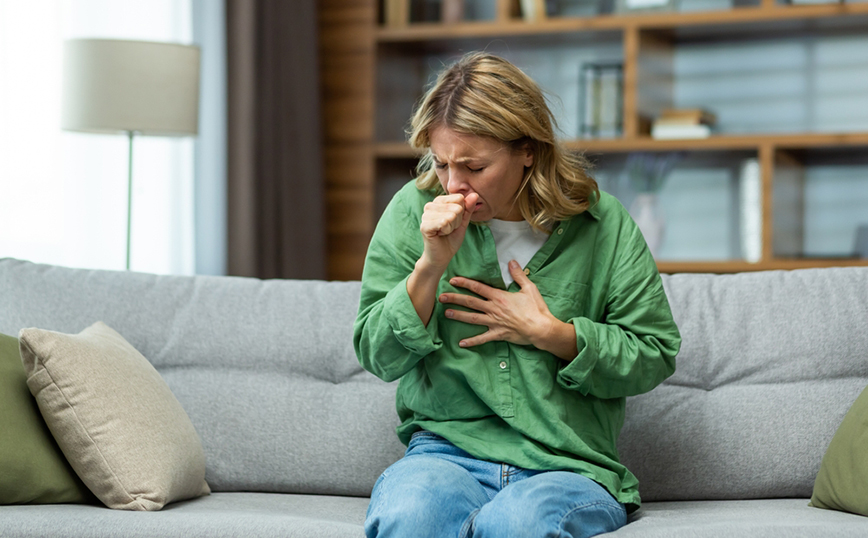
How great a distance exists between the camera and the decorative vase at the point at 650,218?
3418mm

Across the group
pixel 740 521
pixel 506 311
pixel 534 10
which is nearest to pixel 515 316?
pixel 506 311

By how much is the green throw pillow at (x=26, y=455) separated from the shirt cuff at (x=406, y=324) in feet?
1.87

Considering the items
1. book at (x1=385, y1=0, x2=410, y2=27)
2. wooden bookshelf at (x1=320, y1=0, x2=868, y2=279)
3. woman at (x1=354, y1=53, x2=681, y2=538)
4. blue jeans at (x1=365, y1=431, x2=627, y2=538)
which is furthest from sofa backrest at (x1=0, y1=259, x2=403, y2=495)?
book at (x1=385, y1=0, x2=410, y2=27)

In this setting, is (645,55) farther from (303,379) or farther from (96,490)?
(96,490)

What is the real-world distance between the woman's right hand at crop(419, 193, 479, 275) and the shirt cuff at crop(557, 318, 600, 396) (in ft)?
0.75

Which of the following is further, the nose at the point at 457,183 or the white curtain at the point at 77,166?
the white curtain at the point at 77,166

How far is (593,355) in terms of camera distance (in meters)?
1.40

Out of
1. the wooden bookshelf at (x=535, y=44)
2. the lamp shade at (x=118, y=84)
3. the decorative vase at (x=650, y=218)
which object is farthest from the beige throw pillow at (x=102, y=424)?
the decorative vase at (x=650, y=218)

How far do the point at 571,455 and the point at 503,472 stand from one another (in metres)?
0.11

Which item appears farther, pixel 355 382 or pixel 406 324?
pixel 355 382

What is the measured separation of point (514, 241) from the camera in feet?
5.01

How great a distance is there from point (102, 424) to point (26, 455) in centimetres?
12

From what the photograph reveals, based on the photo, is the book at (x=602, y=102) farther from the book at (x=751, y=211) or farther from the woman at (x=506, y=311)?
the woman at (x=506, y=311)

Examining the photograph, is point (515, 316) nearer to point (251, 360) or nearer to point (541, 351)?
point (541, 351)
